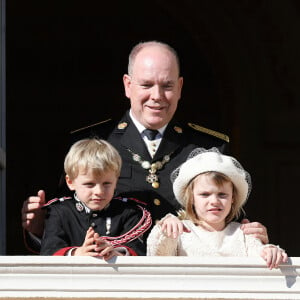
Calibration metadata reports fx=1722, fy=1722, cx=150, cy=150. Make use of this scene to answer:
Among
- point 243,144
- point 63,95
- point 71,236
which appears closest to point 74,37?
point 63,95

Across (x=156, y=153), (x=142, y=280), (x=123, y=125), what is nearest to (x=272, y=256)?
(x=142, y=280)

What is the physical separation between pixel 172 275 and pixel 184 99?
4924 mm

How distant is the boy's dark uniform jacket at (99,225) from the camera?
5.91m

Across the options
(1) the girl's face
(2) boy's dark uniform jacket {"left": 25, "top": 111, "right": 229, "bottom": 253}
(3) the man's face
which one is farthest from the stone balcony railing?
(3) the man's face

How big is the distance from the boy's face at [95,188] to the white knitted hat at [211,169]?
227 mm

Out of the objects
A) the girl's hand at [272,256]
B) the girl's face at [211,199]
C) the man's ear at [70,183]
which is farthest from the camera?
the man's ear at [70,183]

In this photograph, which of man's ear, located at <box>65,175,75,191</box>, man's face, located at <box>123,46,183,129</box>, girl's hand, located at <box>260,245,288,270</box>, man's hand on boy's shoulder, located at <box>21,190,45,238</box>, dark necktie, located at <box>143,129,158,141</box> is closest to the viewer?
girl's hand, located at <box>260,245,288,270</box>

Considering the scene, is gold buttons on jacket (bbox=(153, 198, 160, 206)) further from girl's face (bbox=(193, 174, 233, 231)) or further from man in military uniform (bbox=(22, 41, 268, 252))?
girl's face (bbox=(193, 174, 233, 231))

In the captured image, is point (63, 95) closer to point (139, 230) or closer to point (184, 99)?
point (184, 99)

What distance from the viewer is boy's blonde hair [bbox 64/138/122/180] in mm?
5879

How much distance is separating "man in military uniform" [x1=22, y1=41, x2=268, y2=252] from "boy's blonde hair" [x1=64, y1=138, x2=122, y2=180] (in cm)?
24

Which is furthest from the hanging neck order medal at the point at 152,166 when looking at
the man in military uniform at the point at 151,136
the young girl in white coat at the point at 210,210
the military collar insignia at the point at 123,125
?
the young girl in white coat at the point at 210,210

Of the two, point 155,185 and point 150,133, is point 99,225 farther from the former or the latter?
point 150,133

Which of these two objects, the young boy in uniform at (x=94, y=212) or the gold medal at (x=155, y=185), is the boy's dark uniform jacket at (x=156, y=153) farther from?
the young boy in uniform at (x=94, y=212)
